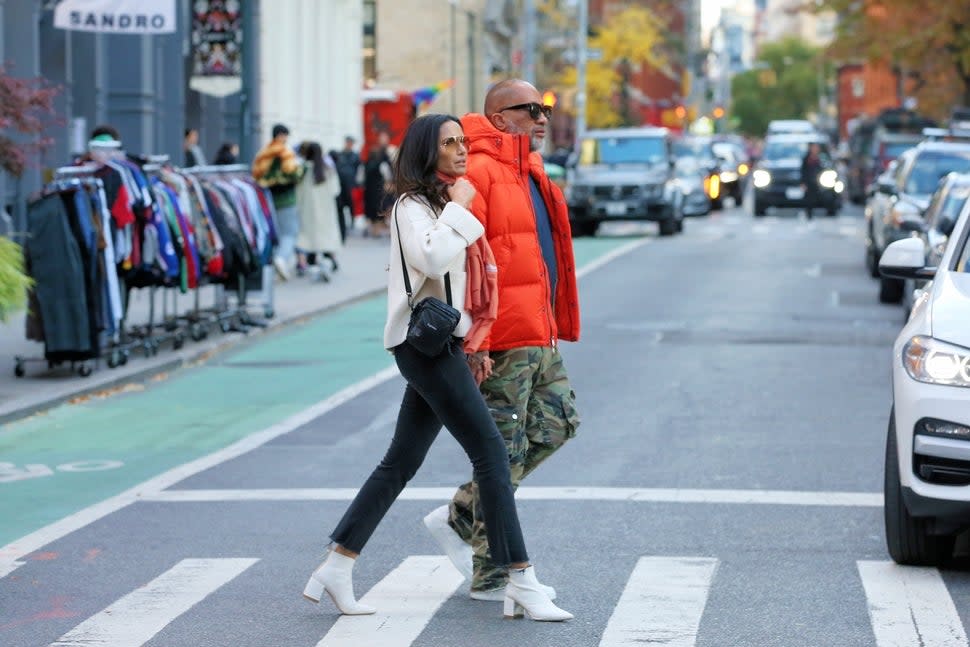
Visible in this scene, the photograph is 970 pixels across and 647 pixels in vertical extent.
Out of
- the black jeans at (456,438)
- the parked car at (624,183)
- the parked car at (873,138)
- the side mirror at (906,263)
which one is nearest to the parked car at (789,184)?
the parked car at (873,138)

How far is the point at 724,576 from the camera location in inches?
320

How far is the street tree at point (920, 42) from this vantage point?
51.9 metres

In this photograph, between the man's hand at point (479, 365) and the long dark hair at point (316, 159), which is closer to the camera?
the man's hand at point (479, 365)

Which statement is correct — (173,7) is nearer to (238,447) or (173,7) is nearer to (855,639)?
(238,447)

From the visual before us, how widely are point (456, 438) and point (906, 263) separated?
2900 millimetres

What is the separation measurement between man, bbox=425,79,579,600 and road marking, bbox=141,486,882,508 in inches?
99.9

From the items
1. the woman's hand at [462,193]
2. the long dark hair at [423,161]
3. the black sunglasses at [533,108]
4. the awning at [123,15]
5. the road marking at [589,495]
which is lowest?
the road marking at [589,495]

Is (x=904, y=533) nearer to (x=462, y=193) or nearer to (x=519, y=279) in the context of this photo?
(x=519, y=279)

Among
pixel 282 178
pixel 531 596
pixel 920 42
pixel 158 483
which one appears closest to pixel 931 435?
pixel 531 596

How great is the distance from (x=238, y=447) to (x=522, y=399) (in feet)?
16.9

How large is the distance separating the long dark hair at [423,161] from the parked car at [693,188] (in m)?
41.8

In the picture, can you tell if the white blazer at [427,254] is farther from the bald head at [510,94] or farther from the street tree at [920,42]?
the street tree at [920,42]

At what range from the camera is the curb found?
1372 centimetres

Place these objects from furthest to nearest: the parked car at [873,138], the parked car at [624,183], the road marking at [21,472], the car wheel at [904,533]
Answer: the parked car at [873,138], the parked car at [624,183], the road marking at [21,472], the car wheel at [904,533]
